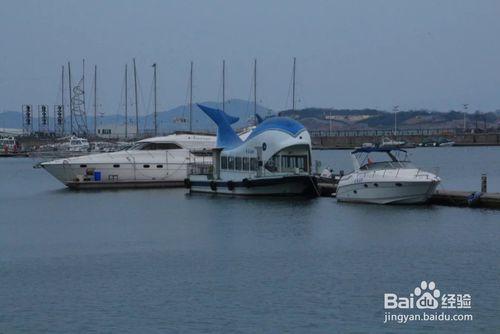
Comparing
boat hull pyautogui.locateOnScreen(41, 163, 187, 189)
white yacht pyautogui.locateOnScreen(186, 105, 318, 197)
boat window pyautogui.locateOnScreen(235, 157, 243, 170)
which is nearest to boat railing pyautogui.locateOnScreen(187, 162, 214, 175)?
boat hull pyautogui.locateOnScreen(41, 163, 187, 189)

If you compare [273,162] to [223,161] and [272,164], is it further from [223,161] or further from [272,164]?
[223,161]

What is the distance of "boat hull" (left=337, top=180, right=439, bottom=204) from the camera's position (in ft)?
152

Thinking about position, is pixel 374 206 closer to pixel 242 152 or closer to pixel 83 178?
pixel 242 152

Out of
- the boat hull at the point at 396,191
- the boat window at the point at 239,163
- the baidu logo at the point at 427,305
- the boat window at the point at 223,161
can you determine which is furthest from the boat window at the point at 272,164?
the baidu logo at the point at 427,305

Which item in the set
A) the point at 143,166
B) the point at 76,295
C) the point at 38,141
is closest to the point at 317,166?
the point at 143,166

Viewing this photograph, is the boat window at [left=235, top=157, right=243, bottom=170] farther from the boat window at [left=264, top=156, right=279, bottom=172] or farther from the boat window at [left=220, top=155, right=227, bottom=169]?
the boat window at [left=264, top=156, right=279, bottom=172]

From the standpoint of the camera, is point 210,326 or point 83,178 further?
point 83,178

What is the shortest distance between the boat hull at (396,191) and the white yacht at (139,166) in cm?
2329

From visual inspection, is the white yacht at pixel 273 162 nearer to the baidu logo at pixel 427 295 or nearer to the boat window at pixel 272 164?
the boat window at pixel 272 164

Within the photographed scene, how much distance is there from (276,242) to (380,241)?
4.01 m

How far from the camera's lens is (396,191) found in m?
46.5

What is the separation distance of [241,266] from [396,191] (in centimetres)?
1577

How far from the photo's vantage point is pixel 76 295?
92.6 ft

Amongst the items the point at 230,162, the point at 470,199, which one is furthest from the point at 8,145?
the point at 470,199
